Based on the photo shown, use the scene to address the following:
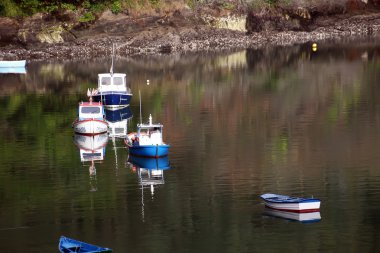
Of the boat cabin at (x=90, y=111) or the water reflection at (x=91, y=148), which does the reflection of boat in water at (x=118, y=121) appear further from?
the water reflection at (x=91, y=148)

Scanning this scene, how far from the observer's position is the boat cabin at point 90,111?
74375 mm

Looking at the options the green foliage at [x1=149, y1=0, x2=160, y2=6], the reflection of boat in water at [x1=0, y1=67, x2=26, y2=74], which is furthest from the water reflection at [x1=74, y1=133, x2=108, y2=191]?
the green foliage at [x1=149, y1=0, x2=160, y2=6]

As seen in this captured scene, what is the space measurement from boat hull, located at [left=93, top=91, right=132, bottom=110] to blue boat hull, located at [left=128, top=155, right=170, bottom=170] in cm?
2197

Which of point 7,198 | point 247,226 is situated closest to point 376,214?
point 247,226

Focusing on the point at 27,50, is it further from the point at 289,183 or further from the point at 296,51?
the point at 289,183

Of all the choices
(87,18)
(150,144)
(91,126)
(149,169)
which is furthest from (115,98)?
(87,18)

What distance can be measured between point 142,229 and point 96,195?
7687mm

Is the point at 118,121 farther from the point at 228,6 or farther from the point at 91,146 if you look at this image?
the point at 228,6

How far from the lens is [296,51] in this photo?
130 m

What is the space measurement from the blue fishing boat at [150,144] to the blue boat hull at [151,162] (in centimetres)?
24

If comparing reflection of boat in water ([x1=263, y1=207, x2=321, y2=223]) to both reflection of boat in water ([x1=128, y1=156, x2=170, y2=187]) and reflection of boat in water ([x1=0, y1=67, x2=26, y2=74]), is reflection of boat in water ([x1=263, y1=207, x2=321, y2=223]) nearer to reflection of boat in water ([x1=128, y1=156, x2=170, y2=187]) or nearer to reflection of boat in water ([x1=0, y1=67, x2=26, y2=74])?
reflection of boat in water ([x1=128, y1=156, x2=170, y2=187])

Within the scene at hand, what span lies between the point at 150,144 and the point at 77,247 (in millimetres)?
21561

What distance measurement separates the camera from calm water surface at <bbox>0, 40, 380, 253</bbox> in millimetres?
48094

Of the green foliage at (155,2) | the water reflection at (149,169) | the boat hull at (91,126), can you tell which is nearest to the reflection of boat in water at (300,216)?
the water reflection at (149,169)
